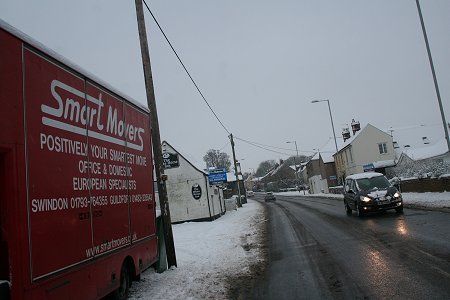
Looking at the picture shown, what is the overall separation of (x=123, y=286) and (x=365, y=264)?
4.79 metres

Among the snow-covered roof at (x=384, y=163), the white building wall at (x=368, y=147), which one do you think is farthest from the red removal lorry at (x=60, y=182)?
the snow-covered roof at (x=384, y=163)

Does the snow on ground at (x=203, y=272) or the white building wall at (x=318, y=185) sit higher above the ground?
the white building wall at (x=318, y=185)

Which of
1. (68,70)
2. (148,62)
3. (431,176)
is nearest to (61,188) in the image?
(68,70)

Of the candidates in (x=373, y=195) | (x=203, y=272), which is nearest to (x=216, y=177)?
(x=373, y=195)

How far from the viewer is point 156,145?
10766 mm

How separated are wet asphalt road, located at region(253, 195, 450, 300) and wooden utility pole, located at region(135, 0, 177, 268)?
8.74ft

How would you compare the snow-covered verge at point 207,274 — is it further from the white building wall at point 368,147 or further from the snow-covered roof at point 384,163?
the snow-covered roof at point 384,163

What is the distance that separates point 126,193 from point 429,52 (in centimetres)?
1852

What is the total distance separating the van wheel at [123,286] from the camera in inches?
280

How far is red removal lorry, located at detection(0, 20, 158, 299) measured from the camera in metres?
4.50

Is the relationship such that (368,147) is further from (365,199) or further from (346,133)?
(365,199)

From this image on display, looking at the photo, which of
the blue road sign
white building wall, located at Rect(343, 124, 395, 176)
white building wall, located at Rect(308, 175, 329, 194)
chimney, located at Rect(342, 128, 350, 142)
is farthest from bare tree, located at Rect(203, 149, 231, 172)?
the blue road sign

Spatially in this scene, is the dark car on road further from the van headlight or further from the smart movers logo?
the smart movers logo

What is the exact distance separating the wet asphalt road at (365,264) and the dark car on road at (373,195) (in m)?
3.29
